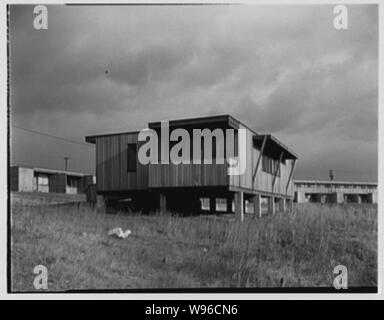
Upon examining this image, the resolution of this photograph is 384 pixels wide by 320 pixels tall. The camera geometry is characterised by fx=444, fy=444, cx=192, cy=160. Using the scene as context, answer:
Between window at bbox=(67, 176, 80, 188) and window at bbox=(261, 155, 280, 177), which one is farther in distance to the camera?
window at bbox=(67, 176, 80, 188)

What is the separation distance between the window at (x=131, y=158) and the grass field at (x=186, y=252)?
6125 millimetres

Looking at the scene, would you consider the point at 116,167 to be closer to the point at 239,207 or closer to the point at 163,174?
the point at 163,174

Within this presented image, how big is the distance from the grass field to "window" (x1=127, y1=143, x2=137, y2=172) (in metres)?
6.12

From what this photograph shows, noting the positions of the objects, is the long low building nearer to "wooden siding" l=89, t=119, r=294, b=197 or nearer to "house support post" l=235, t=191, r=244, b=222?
"wooden siding" l=89, t=119, r=294, b=197

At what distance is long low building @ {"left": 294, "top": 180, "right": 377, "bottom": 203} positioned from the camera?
46.5 metres

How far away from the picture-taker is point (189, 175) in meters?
19.6

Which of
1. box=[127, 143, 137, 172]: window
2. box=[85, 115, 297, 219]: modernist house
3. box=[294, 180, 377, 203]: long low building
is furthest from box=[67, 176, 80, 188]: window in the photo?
box=[127, 143, 137, 172]: window

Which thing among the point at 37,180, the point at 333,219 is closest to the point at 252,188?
the point at 333,219

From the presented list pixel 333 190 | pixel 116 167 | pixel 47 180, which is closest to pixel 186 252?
pixel 116 167

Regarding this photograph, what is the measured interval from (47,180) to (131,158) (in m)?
22.6

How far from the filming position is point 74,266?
11.5 meters
